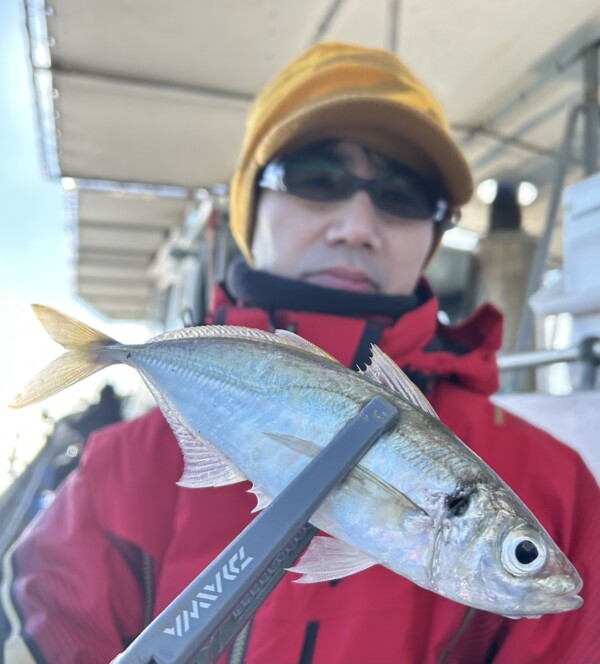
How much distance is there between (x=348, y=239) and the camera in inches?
42.4

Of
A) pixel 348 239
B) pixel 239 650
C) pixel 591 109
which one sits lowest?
pixel 239 650

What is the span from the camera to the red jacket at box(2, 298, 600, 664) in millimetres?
818

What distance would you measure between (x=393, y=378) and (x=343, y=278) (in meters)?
0.59

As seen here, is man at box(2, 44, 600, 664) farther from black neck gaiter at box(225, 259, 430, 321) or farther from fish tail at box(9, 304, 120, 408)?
fish tail at box(9, 304, 120, 408)

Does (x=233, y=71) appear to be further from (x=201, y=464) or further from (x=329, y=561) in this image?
(x=329, y=561)

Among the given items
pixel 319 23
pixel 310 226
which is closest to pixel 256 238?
pixel 310 226

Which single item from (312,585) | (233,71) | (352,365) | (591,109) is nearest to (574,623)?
(312,585)

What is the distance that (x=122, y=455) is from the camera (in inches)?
45.5

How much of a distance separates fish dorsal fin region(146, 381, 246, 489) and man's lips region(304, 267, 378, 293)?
56 centimetres

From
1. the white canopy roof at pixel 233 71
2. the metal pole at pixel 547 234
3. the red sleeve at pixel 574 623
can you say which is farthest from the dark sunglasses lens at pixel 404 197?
the metal pole at pixel 547 234

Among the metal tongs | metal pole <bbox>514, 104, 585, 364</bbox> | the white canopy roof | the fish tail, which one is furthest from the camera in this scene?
metal pole <bbox>514, 104, 585, 364</bbox>

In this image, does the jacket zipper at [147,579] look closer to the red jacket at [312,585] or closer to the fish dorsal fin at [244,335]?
the red jacket at [312,585]

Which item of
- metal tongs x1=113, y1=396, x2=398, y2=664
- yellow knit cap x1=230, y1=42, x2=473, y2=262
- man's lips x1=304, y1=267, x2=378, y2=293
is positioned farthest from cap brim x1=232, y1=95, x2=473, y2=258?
metal tongs x1=113, y1=396, x2=398, y2=664

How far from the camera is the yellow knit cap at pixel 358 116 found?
115 centimetres
